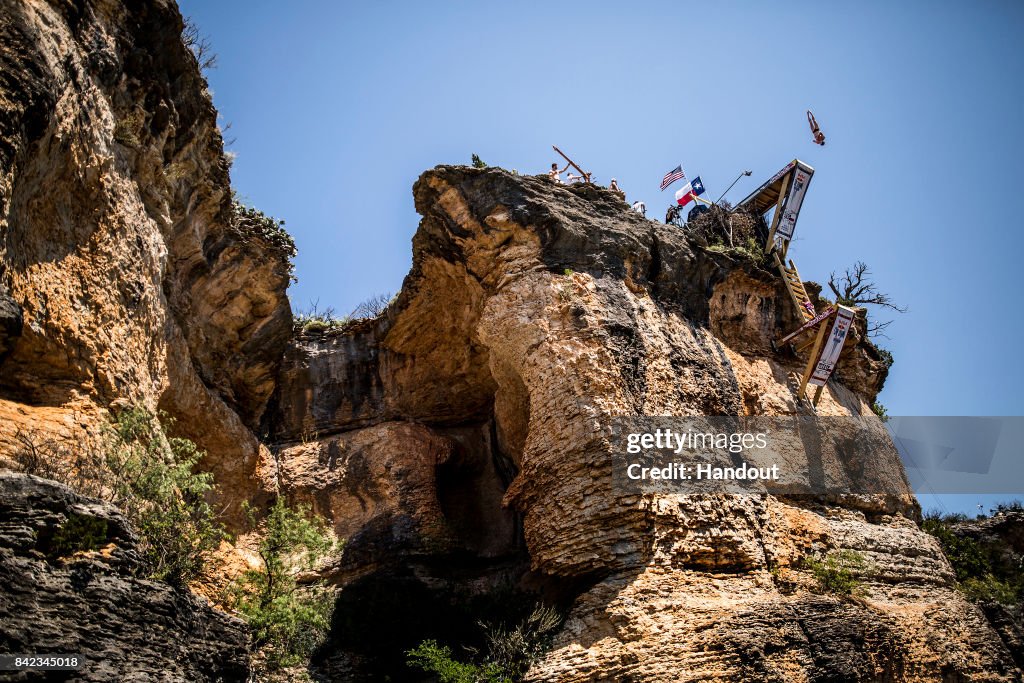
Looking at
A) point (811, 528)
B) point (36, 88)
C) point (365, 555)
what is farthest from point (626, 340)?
point (36, 88)

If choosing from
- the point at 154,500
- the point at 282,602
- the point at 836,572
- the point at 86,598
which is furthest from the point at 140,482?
the point at 836,572

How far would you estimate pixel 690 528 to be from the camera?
1205 cm

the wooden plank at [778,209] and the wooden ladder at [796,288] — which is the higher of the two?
the wooden plank at [778,209]

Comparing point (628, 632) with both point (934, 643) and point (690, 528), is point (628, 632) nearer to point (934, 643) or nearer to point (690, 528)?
point (690, 528)

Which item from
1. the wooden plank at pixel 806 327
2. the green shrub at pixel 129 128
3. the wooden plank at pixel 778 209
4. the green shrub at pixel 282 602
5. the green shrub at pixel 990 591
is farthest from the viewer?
the wooden plank at pixel 778 209

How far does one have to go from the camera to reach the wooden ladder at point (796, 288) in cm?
1881

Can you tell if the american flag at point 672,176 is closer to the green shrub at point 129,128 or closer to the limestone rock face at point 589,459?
the limestone rock face at point 589,459

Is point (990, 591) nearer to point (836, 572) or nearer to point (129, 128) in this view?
point (836, 572)

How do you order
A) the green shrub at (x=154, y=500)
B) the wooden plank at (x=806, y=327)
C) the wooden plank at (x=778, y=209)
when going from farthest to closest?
the wooden plank at (x=778, y=209) < the wooden plank at (x=806, y=327) < the green shrub at (x=154, y=500)

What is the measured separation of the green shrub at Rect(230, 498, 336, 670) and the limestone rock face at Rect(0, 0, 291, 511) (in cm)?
312

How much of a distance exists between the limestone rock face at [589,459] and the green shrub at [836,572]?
10.5 inches

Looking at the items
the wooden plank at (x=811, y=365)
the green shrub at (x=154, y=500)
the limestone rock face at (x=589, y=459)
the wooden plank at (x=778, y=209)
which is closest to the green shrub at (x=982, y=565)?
the limestone rock face at (x=589, y=459)

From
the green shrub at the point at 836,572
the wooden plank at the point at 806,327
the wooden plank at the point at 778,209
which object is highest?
the wooden plank at the point at 778,209

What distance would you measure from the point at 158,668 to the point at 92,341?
4.91 m
